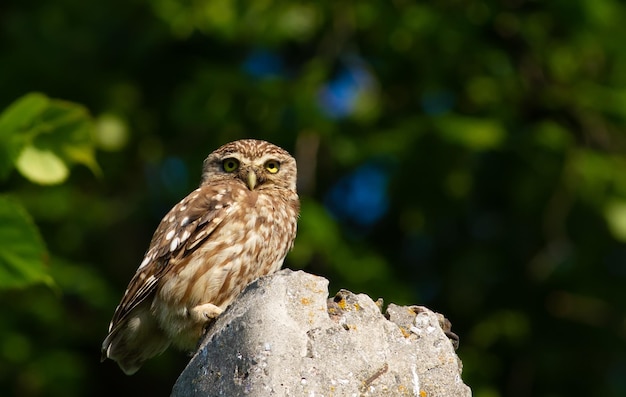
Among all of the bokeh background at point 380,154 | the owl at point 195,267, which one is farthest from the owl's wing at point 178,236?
the bokeh background at point 380,154

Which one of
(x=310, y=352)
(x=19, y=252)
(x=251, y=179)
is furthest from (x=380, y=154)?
(x=310, y=352)

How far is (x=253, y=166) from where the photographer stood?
5117 millimetres

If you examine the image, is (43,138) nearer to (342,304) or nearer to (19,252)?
(19,252)

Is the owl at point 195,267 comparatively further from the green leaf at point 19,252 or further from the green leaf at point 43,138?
the green leaf at point 19,252

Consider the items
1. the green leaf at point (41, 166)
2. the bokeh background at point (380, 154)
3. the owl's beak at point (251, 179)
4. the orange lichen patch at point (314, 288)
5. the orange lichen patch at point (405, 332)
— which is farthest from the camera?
the bokeh background at point (380, 154)

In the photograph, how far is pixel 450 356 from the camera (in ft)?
10.1

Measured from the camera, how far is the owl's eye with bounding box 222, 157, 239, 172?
17.0 feet

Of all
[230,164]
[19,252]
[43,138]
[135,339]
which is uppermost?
[43,138]

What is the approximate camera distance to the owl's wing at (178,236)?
177 inches

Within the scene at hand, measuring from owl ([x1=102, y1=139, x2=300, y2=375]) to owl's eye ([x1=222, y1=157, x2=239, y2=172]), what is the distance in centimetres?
29

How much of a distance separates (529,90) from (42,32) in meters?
4.03

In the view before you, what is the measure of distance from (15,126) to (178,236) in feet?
3.02

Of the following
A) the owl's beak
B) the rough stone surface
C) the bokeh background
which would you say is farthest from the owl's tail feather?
the bokeh background

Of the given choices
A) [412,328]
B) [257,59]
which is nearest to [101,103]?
[257,59]
